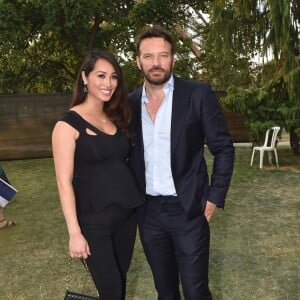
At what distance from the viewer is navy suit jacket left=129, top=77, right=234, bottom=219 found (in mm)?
2270

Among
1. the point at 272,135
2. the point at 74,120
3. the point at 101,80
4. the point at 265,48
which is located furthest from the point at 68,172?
the point at 265,48

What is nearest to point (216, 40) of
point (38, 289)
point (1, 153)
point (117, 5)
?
point (117, 5)

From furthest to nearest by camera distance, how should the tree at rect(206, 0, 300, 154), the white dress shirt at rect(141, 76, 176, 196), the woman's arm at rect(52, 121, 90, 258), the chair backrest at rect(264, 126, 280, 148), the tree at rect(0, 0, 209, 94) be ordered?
the tree at rect(0, 0, 209, 94), the chair backrest at rect(264, 126, 280, 148), the tree at rect(206, 0, 300, 154), the white dress shirt at rect(141, 76, 176, 196), the woman's arm at rect(52, 121, 90, 258)

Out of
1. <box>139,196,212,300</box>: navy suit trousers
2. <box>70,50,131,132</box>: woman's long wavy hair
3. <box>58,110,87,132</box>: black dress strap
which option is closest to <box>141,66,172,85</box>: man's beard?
<box>70,50,131,132</box>: woman's long wavy hair

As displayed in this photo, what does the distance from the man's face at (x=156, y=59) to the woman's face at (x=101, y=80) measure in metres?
0.21

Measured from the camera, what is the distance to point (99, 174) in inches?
83.6

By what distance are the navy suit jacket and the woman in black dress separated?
198 millimetres

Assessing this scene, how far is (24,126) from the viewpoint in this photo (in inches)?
484

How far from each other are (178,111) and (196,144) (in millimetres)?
209

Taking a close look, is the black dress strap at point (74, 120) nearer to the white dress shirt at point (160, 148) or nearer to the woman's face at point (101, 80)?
the woman's face at point (101, 80)

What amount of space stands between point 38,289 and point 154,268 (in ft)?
5.40

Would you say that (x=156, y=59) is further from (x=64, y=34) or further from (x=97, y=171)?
(x=64, y=34)

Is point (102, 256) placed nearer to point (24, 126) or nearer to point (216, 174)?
point (216, 174)

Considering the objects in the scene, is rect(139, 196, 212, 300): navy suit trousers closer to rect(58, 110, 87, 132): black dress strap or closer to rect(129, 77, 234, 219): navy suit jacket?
rect(129, 77, 234, 219): navy suit jacket
